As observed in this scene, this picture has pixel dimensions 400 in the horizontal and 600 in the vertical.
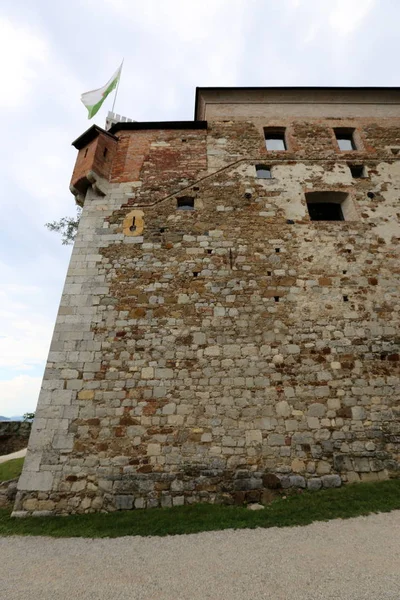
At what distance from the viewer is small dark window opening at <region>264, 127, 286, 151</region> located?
9.23 m

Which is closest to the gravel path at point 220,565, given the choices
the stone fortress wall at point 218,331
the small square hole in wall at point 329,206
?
the stone fortress wall at point 218,331

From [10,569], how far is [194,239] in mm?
6735

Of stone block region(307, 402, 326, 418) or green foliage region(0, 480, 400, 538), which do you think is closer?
green foliage region(0, 480, 400, 538)

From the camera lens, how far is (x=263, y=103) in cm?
988

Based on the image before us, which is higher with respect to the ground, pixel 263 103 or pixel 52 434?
pixel 263 103

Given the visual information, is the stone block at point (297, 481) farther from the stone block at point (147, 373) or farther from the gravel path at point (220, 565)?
the stone block at point (147, 373)

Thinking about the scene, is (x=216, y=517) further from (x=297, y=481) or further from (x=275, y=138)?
(x=275, y=138)

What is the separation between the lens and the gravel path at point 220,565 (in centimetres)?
303

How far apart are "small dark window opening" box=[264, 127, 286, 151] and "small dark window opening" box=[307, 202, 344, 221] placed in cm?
224

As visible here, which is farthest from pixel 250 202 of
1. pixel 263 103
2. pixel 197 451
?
pixel 197 451

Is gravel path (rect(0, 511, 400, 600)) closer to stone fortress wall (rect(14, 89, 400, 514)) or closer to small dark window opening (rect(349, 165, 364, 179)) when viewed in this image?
stone fortress wall (rect(14, 89, 400, 514))

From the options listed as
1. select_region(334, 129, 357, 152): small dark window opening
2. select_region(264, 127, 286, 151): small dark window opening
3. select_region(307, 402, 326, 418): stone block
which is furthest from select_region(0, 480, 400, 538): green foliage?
select_region(334, 129, 357, 152): small dark window opening

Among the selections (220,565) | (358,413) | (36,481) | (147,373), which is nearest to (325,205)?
(358,413)

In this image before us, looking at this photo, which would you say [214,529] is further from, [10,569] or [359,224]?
[359,224]
